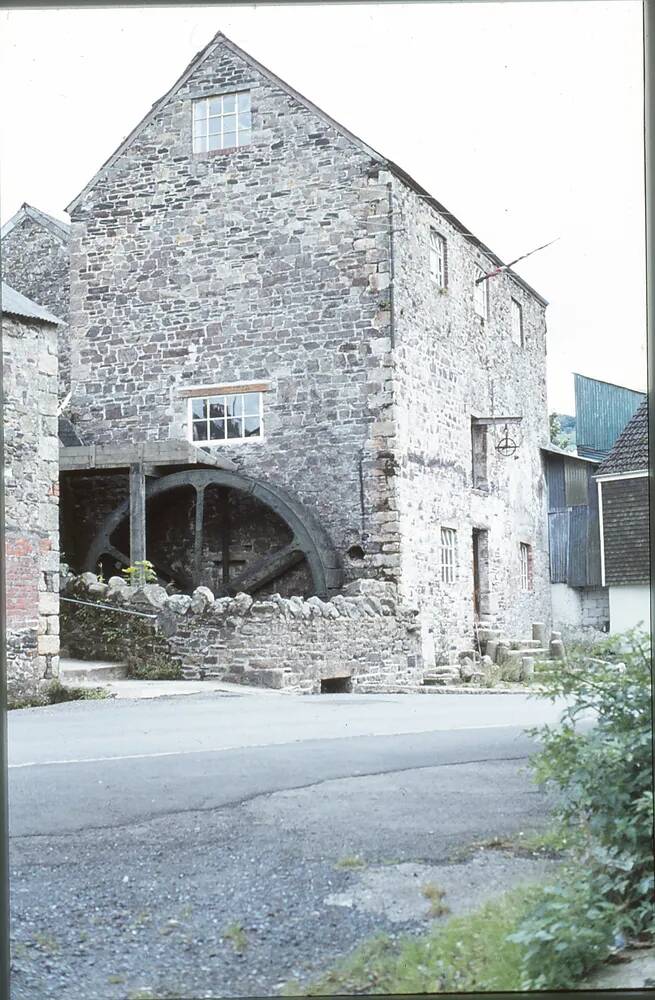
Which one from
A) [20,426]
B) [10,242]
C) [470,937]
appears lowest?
[470,937]

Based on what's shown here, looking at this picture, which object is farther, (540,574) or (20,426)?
(540,574)

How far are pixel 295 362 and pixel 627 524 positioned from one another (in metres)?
1.30

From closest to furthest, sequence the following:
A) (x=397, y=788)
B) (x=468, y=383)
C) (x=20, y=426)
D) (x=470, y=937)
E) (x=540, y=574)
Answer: (x=470, y=937) → (x=397, y=788) → (x=20, y=426) → (x=540, y=574) → (x=468, y=383)

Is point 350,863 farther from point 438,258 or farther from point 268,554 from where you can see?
point 438,258

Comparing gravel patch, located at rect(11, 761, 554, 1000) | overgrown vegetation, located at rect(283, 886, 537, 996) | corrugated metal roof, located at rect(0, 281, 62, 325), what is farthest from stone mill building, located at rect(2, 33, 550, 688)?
overgrown vegetation, located at rect(283, 886, 537, 996)

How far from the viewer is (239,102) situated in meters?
3.90

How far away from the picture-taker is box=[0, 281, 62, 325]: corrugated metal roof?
3523 millimetres

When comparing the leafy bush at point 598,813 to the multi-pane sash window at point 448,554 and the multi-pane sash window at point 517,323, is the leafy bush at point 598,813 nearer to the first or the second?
the multi-pane sash window at point 448,554

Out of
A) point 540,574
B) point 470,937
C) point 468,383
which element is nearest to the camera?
point 470,937

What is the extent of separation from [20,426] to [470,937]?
6.99 feet

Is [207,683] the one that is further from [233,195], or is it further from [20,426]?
[233,195]

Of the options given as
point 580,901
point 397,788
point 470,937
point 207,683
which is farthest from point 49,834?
point 580,901

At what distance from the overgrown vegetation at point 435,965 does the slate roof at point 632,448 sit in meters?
1.46

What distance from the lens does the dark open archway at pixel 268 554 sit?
362 centimetres
